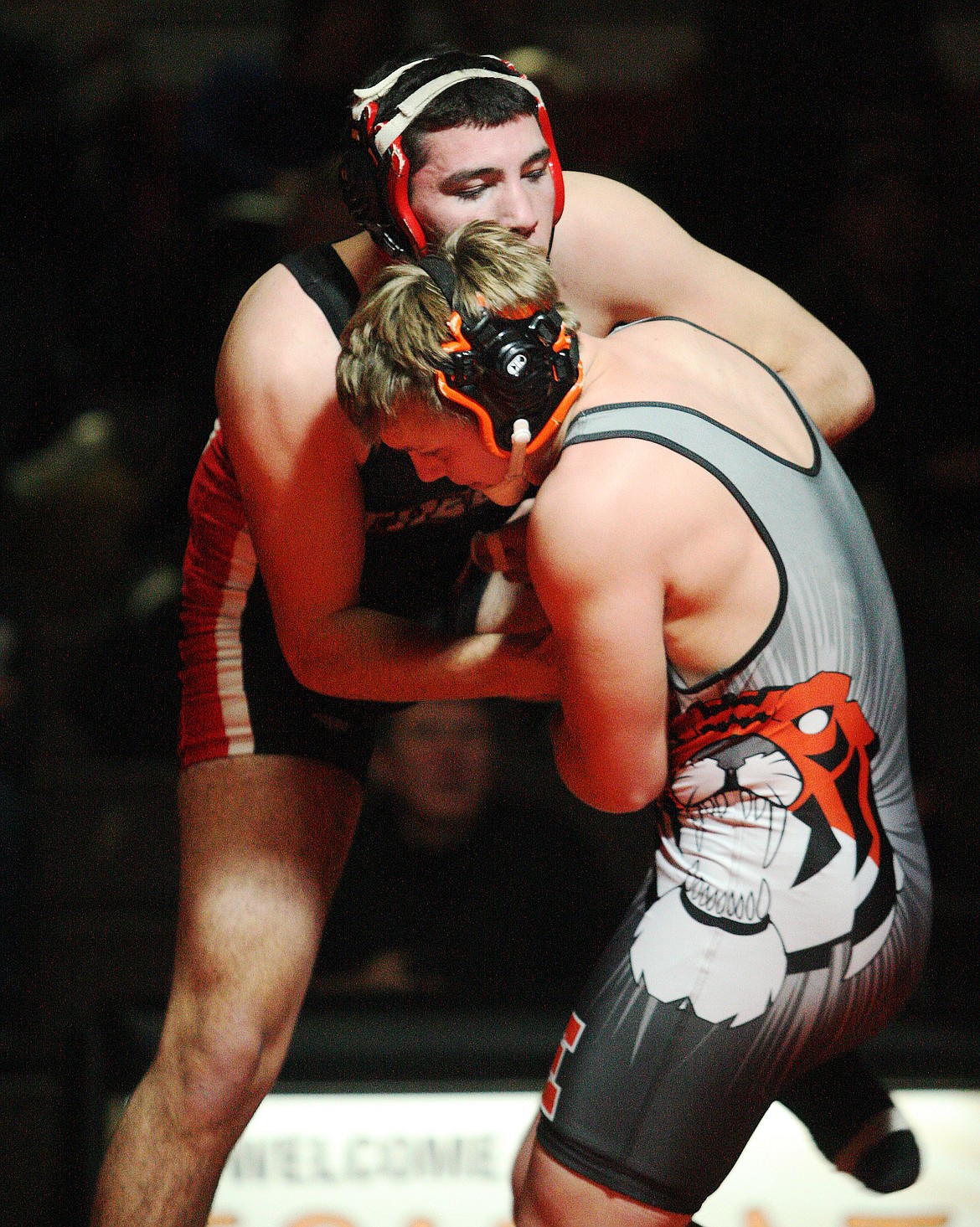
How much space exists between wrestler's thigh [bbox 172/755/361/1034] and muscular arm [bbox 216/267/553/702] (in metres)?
0.17

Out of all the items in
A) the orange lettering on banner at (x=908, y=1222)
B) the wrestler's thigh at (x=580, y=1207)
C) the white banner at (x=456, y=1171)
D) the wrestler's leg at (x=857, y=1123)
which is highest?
the wrestler's thigh at (x=580, y=1207)

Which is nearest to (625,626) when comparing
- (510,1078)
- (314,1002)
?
(510,1078)

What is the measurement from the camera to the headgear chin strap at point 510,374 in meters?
1.19

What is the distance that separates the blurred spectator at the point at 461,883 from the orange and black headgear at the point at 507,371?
131 centimetres

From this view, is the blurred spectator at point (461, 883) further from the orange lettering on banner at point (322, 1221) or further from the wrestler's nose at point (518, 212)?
the wrestler's nose at point (518, 212)

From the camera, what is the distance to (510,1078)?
7.31 ft

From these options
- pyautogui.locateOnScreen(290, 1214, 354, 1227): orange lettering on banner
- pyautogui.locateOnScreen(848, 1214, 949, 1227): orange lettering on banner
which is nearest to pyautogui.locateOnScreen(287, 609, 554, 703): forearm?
pyautogui.locateOnScreen(290, 1214, 354, 1227): orange lettering on banner

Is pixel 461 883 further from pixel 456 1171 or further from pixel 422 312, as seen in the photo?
pixel 422 312

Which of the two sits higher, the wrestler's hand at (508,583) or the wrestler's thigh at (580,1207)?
the wrestler's hand at (508,583)

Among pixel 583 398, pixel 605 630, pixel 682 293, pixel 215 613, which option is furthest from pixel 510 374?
pixel 215 613

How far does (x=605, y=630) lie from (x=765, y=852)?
0.95 ft

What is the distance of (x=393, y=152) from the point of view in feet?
4.46

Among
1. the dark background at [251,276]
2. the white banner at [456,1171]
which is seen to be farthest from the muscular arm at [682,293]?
the white banner at [456,1171]

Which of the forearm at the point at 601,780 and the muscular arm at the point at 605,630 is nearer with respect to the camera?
the muscular arm at the point at 605,630
